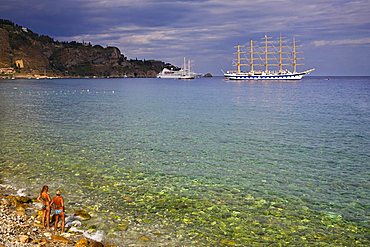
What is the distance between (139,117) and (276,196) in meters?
35.7

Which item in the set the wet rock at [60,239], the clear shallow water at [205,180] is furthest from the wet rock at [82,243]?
the clear shallow water at [205,180]

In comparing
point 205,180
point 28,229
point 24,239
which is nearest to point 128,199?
point 205,180

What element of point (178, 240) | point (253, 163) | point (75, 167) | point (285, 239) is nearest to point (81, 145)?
point (75, 167)

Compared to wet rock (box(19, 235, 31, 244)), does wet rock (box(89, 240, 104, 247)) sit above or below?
below

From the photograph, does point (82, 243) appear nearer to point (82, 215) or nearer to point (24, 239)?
point (24, 239)

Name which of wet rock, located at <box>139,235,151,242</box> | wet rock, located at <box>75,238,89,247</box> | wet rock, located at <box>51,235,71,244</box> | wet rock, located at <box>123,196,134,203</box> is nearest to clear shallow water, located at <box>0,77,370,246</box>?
wet rock, located at <box>123,196,134,203</box>

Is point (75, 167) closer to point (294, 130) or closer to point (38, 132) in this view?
point (38, 132)

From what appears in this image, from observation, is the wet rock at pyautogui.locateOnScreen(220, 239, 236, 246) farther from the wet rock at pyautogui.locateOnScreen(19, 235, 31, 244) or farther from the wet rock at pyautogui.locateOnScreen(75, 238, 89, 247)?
the wet rock at pyautogui.locateOnScreen(19, 235, 31, 244)

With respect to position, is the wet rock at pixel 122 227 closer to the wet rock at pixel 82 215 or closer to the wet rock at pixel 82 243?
the wet rock at pixel 82 215

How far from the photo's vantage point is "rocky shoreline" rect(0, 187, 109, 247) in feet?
40.1

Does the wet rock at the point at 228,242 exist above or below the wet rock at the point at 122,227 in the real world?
below

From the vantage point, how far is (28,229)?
1354cm

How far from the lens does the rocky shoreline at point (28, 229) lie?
40.1ft

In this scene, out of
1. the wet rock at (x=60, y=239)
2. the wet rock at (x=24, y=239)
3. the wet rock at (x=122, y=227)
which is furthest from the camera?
the wet rock at (x=122, y=227)
